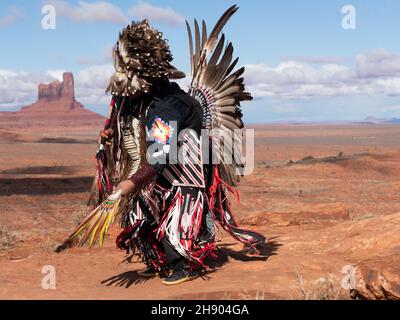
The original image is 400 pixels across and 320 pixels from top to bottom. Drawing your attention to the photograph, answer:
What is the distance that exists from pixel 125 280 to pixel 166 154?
5.17 feet

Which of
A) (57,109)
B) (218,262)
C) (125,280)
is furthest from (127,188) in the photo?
(57,109)

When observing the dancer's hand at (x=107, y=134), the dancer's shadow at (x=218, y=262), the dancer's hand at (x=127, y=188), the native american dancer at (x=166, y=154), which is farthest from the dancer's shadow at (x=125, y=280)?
the dancer's hand at (x=107, y=134)

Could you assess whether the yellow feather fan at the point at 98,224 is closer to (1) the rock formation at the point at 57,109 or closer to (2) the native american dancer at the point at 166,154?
(2) the native american dancer at the point at 166,154

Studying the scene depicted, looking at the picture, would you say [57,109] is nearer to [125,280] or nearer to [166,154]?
[125,280]

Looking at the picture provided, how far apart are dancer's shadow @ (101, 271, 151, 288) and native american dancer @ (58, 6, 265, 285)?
0.12 m

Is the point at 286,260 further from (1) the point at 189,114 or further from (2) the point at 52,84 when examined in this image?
(2) the point at 52,84

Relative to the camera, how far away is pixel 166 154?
493cm

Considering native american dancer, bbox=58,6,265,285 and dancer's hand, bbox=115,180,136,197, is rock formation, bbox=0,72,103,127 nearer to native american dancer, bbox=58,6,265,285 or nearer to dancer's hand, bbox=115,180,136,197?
native american dancer, bbox=58,6,265,285

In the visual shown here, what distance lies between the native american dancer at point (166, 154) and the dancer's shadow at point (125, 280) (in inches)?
4.9

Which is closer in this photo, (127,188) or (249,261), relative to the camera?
(127,188)

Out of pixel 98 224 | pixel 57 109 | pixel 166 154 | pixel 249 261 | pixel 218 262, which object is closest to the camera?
pixel 98 224

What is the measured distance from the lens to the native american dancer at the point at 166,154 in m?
4.92

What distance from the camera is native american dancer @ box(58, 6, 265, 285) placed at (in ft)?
16.1
